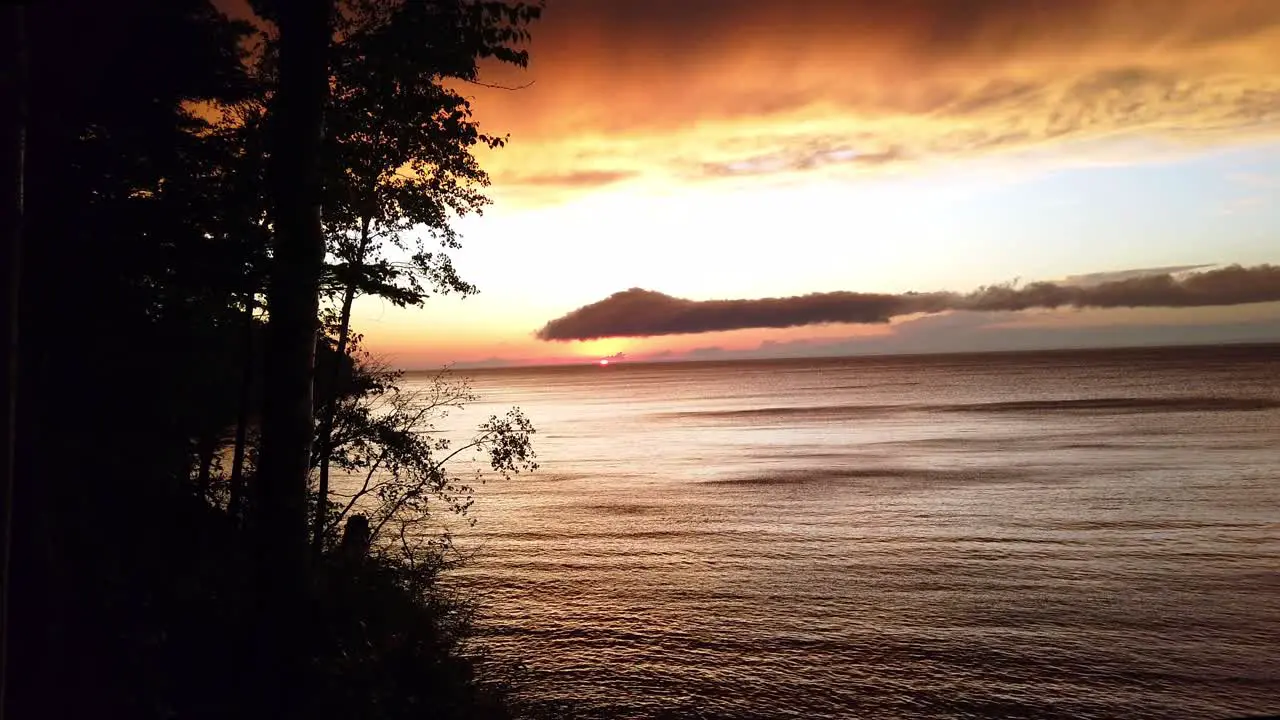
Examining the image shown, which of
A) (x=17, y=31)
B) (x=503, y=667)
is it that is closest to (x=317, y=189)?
(x=17, y=31)

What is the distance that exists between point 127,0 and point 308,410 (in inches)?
247

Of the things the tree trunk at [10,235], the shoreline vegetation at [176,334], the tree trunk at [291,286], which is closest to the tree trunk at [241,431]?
the shoreline vegetation at [176,334]

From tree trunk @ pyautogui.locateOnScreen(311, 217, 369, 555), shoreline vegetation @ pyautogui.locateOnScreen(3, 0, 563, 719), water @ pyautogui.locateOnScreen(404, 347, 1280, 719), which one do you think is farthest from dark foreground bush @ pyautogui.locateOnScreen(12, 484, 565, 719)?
water @ pyautogui.locateOnScreen(404, 347, 1280, 719)

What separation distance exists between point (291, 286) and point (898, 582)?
24.4m

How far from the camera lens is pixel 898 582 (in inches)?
1078

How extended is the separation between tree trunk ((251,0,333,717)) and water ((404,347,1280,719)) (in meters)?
10.5

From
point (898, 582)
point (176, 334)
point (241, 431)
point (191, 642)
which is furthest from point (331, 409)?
point (898, 582)

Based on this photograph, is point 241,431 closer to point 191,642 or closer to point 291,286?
A: point 191,642

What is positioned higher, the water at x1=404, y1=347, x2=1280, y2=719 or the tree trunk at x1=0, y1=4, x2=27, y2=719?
the tree trunk at x1=0, y1=4, x2=27, y2=719

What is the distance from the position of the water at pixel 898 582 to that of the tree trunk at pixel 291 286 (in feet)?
34.3

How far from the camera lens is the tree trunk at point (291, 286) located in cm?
907

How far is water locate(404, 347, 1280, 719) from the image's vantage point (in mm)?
18453

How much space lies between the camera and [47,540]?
8562 millimetres

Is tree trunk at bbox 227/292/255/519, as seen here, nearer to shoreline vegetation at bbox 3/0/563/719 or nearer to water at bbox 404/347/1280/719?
shoreline vegetation at bbox 3/0/563/719
